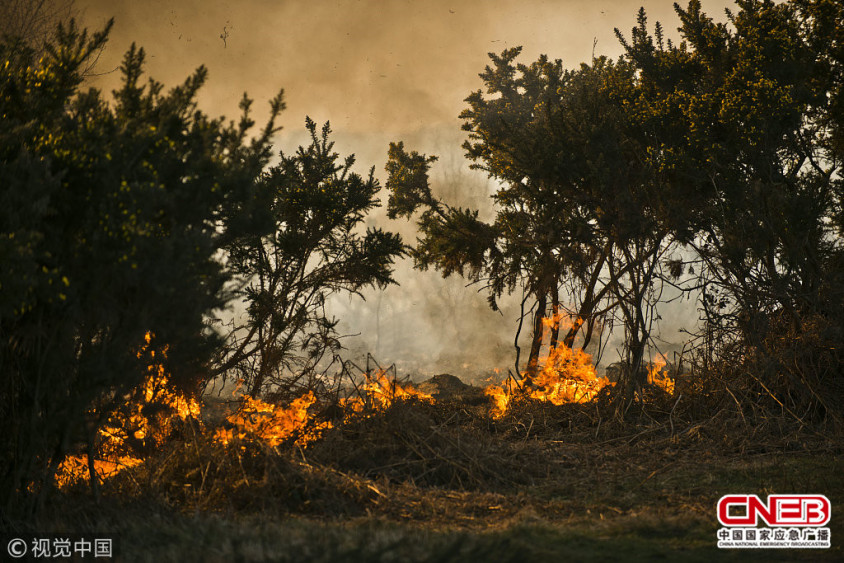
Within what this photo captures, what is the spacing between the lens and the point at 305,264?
10797 millimetres

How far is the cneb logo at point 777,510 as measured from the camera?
5000mm

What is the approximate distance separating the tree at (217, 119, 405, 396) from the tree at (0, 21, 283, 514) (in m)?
3.97

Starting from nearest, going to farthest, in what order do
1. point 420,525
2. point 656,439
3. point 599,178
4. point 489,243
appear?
point 420,525 → point 656,439 → point 599,178 → point 489,243

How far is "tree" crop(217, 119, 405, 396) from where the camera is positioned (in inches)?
388

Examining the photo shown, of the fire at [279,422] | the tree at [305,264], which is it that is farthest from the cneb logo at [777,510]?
the tree at [305,264]

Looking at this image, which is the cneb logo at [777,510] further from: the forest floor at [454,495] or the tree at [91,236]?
the tree at [91,236]

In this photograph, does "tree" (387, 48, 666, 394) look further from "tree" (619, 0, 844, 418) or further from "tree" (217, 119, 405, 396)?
"tree" (217, 119, 405, 396)

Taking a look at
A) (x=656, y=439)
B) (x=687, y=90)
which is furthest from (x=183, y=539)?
(x=687, y=90)

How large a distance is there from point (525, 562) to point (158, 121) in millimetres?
4274

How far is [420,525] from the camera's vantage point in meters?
4.84

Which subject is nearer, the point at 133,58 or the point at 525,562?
the point at 525,562

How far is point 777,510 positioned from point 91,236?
5.70m

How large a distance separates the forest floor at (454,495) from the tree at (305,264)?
9.25 ft

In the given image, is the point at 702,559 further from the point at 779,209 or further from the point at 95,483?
the point at 779,209
